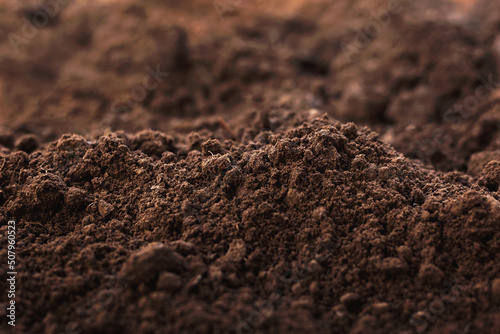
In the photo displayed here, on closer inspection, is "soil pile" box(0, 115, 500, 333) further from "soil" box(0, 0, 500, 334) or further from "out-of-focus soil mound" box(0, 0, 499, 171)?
"out-of-focus soil mound" box(0, 0, 499, 171)

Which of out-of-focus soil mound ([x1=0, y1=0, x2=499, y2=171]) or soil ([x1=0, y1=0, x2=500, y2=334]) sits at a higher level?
out-of-focus soil mound ([x1=0, y1=0, x2=499, y2=171])

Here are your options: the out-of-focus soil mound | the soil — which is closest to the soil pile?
the soil

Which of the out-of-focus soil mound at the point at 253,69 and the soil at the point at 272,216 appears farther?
the out-of-focus soil mound at the point at 253,69

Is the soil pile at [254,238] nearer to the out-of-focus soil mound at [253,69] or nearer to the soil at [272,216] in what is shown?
the soil at [272,216]

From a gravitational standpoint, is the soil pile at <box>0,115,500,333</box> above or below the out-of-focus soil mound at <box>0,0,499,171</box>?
below

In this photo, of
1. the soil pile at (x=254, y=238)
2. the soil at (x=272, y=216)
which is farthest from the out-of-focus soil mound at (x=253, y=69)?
the soil pile at (x=254, y=238)

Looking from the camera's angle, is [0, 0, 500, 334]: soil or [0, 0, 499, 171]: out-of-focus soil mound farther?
[0, 0, 499, 171]: out-of-focus soil mound

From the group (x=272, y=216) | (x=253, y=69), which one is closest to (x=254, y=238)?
(x=272, y=216)

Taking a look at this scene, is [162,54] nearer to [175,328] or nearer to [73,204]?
[73,204]
